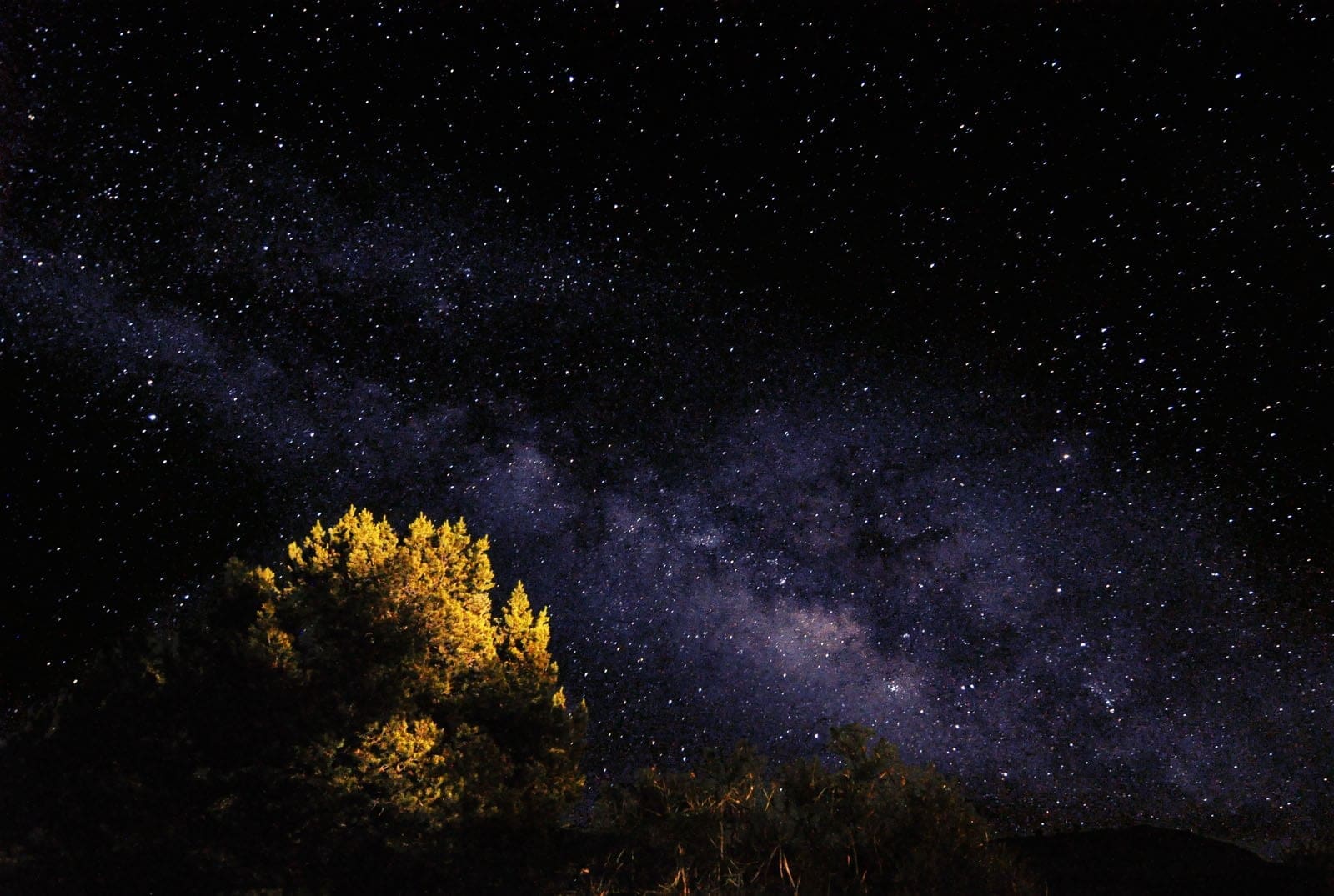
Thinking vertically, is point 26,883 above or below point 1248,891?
above

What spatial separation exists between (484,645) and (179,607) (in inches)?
217

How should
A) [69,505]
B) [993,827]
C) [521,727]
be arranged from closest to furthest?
[993,827], [521,727], [69,505]

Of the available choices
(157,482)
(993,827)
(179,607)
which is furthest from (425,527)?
(157,482)

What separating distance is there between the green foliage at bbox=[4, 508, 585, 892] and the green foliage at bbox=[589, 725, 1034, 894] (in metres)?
1.75

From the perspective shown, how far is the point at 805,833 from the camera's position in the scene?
30.3 feet

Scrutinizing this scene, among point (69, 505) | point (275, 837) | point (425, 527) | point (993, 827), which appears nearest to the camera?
point (993, 827)

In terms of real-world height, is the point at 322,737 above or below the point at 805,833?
above

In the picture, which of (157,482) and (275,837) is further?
(157,482)

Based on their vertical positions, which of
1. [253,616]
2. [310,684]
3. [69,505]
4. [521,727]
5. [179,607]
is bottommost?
[521,727]

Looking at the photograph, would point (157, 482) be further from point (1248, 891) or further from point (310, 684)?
point (1248, 891)

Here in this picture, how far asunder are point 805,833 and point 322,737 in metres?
6.61

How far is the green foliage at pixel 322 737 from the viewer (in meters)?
10.5

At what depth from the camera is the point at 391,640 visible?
37.5 feet

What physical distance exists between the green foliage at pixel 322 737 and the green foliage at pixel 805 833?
1.75m
